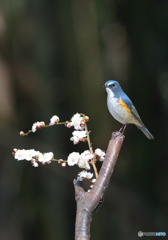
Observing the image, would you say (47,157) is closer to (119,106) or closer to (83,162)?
(83,162)

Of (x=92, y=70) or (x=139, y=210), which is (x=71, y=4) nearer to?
(x=92, y=70)

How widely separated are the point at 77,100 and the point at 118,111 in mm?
2450

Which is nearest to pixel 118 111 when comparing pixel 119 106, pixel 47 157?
pixel 119 106

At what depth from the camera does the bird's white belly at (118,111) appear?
1781mm

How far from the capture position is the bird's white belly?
5.84ft

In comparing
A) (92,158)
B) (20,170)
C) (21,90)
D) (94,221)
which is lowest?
(92,158)

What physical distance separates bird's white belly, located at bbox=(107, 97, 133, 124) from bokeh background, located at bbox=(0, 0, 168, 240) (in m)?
2.18

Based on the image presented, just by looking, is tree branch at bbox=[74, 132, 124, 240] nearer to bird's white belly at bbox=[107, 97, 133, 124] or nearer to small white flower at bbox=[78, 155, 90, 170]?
small white flower at bbox=[78, 155, 90, 170]

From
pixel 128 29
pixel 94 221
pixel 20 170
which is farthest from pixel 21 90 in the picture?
pixel 94 221

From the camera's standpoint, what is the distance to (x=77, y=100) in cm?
Answer: 421

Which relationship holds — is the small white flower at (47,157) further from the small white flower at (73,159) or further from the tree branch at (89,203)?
the tree branch at (89,203)

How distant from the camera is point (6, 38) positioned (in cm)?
430

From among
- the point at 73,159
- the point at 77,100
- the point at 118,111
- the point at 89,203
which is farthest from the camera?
the point at 77,100

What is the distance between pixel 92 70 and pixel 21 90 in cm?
87
